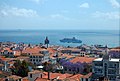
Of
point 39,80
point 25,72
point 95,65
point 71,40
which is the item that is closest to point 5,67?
point 25,72

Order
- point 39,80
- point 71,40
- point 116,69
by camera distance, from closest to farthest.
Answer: point 39,80 → point 116,69 → point 71,40

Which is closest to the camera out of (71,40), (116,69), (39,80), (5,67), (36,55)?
(39,80)

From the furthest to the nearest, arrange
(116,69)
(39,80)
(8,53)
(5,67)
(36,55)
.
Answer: (8,53), (36,55), (5,67), (116,69), (39,80)

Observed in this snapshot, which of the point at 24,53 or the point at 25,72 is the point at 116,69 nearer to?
the point at 25,72

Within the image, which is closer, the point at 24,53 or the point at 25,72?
the point at 25,72

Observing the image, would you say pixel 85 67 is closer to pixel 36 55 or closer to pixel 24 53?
pixel 36 55

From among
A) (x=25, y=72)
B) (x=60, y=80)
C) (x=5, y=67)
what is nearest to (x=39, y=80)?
(x=60, y=80)

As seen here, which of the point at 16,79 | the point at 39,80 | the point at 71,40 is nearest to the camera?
the point at 39,80

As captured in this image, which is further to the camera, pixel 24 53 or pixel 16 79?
pixel 24 53
